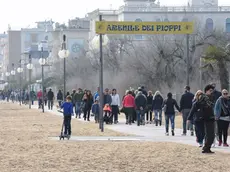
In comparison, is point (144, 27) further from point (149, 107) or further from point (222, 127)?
point (222, 127)

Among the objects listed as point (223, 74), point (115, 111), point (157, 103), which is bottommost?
point (115, 111)

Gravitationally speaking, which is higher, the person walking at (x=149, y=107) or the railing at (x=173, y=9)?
A: the railing at (x=173, y=9)

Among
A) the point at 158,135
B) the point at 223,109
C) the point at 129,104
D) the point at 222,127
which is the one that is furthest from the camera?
the point at 129,104

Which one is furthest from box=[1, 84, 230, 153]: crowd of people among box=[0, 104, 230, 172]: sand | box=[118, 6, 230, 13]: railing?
box=[118, 6, 230, 13]: railing

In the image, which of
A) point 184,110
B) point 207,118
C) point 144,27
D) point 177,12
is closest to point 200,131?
point 207,118

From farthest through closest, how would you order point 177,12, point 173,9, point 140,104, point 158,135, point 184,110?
point 173,9 < point 177,12 < point 140,104 < point 158,135 < point 184,110

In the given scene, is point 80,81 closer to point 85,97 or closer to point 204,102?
point 85,97

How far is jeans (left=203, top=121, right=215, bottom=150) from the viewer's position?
23.2 metres

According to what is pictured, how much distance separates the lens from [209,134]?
2336 centimetres

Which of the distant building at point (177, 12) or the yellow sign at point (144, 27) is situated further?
the distant building at point (177, 12)

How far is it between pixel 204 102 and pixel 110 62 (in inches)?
2173

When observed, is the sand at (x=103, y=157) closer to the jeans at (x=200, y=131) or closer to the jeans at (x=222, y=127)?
the jeans at (x=200, y=131)

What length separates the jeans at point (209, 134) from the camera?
2322cm

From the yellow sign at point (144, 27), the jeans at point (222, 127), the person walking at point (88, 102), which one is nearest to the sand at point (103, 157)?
the jeans at point (222, 127)
